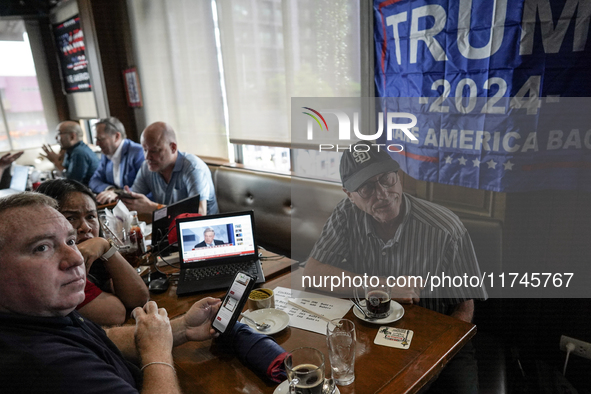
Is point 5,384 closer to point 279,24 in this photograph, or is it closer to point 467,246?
point 467,246

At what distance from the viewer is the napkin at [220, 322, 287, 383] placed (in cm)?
91

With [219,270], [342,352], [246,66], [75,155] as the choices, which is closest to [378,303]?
[342,352]

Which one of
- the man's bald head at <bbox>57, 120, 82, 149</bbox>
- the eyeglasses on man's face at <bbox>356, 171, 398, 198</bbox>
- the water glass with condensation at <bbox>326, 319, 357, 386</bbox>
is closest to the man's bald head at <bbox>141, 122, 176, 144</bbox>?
the eyeglasses on man's face at <bbox>356, 171, 398, 198</bbox>

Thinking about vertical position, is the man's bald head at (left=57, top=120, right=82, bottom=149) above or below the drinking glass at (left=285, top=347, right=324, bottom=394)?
above

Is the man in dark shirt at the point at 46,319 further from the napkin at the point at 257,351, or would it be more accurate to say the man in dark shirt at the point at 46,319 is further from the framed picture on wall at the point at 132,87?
the framed picture on wall at the point at 132,87

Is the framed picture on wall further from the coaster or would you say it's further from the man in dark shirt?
the coaster

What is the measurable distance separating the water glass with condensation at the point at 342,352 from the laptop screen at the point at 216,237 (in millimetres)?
725

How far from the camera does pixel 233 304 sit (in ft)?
3.41

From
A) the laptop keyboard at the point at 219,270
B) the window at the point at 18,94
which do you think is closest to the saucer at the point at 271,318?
the laptop keyboard at the point at 219,270

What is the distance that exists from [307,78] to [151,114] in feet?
7.64

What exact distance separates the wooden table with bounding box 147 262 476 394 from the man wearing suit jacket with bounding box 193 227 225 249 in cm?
53

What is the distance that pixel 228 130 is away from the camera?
3289 millimetres

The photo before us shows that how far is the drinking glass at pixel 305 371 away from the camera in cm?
81

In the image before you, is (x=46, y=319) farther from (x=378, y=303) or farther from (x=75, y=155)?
(x=75, y=155)
